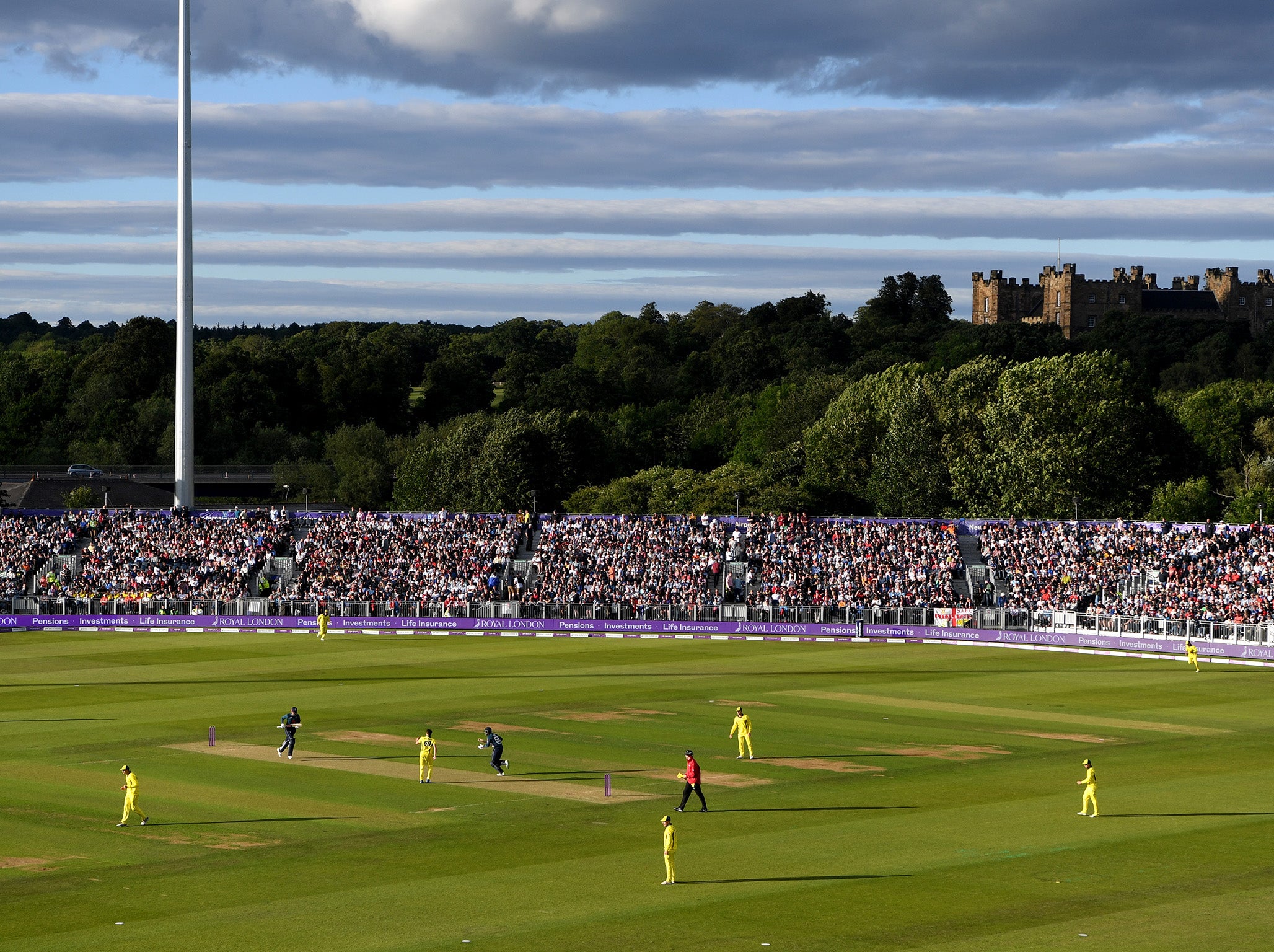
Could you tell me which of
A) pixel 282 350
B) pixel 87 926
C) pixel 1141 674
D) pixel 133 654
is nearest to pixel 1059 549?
pixel 1141 674

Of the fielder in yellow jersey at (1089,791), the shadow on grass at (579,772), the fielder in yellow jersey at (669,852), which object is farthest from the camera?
the shadow on grass at (579,772)

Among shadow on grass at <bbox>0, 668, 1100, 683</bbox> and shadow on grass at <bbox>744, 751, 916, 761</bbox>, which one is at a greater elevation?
shadow on grass at <bbox>0, 668, 1100, 683</bbox>

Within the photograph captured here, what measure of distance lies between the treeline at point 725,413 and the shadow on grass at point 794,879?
5893 centimetres

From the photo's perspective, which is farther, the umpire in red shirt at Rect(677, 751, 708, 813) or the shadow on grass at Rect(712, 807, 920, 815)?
the shadow on grass at Rect(712, 807, 920, 815)

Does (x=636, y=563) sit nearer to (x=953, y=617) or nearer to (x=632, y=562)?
(x=632, y=562)

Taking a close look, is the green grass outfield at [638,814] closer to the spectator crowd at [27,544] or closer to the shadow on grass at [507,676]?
the shadow on grass at [507,676]

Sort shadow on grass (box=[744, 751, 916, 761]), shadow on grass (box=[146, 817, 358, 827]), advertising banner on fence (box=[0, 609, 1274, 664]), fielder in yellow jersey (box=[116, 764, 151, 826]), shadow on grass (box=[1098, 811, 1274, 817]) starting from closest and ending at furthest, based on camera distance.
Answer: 1. fielder in yellow jersey (box=[116, 764, 151, 826])
2. shadow on grass (box=[146, 817, 358, 827])
3. shadow on grass (box=[1098, 811, 1274, 817])
4. shadow on grass (box=[744, 751, 916, 761])
5. advertising banner on fence (box=[0, 609, 1274, 664])

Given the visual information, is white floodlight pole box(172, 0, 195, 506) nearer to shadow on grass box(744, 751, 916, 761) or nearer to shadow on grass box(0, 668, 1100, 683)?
shadow on grass box(0, 668, 1100, 683)

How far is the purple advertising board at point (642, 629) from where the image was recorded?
2199 inches

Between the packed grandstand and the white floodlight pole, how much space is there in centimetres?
272

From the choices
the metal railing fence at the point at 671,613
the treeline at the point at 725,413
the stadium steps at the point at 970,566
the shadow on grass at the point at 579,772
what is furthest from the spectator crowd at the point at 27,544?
the shadow on grass at the point at 579,772

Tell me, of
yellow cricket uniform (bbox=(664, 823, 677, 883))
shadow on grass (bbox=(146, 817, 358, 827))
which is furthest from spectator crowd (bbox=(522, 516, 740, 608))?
yellow cricket uniform (bbox=(664, 823, 677, 883))

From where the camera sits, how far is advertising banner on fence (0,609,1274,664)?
184ft

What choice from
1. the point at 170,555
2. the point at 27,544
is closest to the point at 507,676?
the point at 170,555
